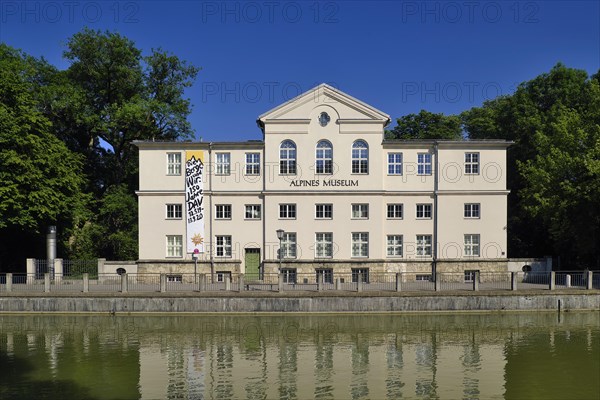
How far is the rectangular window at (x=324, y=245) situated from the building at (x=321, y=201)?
8 cm

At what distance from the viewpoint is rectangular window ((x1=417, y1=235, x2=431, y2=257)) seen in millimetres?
38156

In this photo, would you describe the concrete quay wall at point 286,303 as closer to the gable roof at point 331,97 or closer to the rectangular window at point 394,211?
the rectangular window at point 394,211

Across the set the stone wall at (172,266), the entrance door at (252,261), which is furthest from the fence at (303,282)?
the entrance door at (252,261)

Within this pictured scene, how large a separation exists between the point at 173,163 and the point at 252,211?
23.3 ft

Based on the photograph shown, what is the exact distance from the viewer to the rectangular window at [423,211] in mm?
38438

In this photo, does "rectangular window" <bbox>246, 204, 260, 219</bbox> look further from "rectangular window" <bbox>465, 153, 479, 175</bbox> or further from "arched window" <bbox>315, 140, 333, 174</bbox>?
"rectangular window" <bbox>465, 153, 479, 175</bbox>

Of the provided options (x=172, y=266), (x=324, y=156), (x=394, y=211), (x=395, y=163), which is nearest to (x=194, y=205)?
(x=172, y=266)

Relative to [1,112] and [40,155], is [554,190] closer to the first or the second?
[40,155]

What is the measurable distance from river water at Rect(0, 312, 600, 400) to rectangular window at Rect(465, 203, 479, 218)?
10.1 meters

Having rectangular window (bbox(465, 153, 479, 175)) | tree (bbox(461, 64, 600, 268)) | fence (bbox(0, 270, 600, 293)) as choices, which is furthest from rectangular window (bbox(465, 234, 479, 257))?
tree (bbox(461, 64, 600, 268))

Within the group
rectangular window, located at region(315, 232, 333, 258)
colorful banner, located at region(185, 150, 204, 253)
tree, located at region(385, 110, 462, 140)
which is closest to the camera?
colorful banner, located at region(185, 150, 204, 253)

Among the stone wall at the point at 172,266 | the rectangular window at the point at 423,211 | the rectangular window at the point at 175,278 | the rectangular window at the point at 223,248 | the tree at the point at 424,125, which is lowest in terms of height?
the rectangular window at the point at 175,278

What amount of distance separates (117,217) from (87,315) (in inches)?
661

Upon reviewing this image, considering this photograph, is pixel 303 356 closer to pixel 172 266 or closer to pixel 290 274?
pixel 290 274
